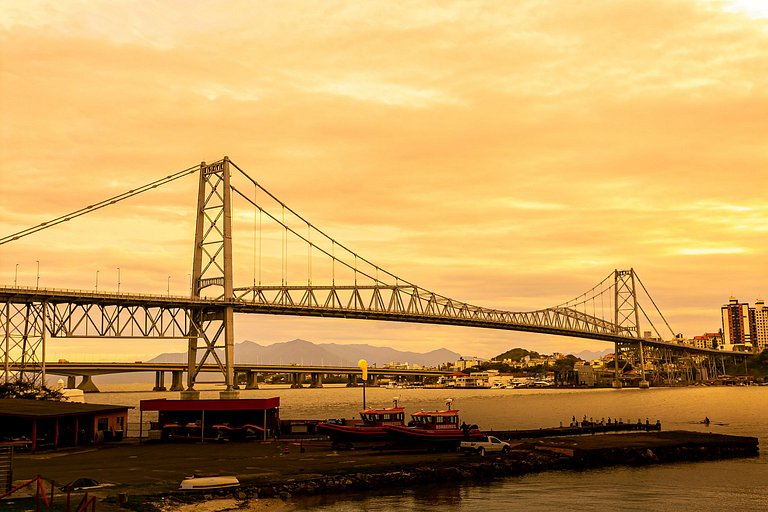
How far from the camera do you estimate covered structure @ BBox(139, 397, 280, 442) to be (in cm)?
6550

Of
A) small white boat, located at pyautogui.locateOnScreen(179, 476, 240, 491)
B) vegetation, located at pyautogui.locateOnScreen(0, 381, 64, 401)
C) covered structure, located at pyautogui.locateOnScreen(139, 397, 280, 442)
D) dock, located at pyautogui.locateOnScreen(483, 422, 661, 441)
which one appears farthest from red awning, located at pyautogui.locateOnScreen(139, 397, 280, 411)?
small white boat, located at pyautogui.locateOnScreen(179, 476, 240, 491)

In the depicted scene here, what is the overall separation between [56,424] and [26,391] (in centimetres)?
2643

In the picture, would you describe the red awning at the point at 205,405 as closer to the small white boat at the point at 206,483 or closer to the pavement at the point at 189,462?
the pavement at the point at 189,462

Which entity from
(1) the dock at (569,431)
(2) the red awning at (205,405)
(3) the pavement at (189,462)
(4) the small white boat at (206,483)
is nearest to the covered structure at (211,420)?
(2) the red awning at (205,405)

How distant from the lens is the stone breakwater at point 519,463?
140ft

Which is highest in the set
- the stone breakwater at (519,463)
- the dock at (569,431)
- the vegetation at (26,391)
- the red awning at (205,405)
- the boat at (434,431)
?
the vegetation at (26,391)

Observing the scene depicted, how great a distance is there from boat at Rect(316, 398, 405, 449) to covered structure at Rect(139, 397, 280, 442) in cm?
643

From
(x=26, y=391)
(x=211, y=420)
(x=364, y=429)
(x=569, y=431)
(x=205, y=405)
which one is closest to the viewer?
(x=364, y=429)

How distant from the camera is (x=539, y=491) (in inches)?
1912

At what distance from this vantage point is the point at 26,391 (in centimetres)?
8125

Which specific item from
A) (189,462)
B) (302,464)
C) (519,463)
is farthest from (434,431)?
(189,462)

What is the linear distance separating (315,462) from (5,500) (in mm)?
20535

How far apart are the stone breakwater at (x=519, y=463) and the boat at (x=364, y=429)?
853 centimetres

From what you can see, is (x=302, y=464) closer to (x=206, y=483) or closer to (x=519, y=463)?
(x=206, y=483)
